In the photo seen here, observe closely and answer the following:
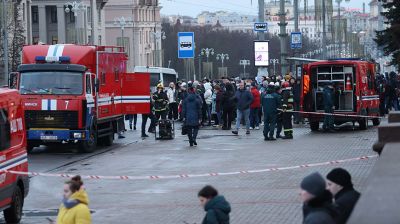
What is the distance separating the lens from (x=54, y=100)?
98.9ft

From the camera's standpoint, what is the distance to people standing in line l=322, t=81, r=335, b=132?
35.7 meters

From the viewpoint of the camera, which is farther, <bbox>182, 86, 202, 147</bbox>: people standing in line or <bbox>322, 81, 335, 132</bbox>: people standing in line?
<bbox>322, 81, 335, 132</bbox>: people standing in line

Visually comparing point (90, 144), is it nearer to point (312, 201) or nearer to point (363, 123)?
point (363, 123)

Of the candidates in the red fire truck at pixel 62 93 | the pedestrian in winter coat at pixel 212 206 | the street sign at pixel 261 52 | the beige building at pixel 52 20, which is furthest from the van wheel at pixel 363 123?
the beige building at pixel 52 20

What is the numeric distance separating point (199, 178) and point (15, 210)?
6.57 metres

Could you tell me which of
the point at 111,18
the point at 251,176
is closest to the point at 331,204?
the point at 251,176

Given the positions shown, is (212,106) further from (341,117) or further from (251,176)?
(251,176)

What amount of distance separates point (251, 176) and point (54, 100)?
8435mm

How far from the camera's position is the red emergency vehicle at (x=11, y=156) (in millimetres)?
16906

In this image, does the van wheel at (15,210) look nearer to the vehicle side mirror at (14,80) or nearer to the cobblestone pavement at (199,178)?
the cobblestone pavement at (199,178)

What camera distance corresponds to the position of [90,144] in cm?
3103

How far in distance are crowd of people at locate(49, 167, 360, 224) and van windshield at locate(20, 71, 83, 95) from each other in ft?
60.6

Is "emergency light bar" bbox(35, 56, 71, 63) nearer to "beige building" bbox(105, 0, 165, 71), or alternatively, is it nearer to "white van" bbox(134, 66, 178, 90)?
"white van" bbox(134, 66, 178, 90)

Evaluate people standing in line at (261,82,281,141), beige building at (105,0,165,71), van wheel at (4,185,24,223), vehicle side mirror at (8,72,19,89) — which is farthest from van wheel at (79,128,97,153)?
beige building at (105,0,165,71)
